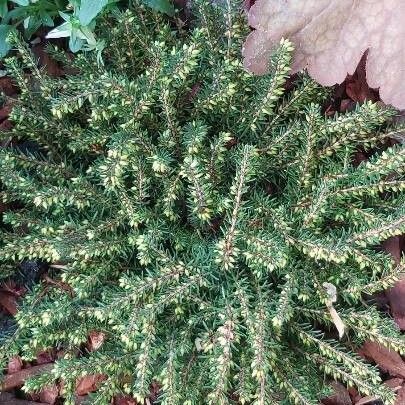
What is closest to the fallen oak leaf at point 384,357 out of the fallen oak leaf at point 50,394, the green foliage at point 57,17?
the fallen oak leaf at point 50,394

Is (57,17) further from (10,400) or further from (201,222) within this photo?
(10,400)

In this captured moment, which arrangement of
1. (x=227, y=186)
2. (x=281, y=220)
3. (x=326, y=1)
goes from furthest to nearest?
(x=227, y=186), (x=281, y=220), (x=326, y=1)

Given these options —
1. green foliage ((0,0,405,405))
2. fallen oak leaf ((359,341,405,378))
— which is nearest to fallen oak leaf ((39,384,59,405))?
green foliage ((0,0,405,405))

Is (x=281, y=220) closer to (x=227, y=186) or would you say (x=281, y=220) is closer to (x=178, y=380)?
(x=227, y=186)

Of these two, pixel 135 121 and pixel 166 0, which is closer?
pixel 135 121

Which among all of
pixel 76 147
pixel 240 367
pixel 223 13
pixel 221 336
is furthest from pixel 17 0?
pixel 240 367

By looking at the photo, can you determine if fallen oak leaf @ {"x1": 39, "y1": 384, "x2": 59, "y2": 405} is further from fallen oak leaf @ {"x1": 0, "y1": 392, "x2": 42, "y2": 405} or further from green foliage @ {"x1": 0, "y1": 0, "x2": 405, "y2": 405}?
green foliage @ {"x1": 0, "y1": 0, "x2": 405, "y2": 405}
